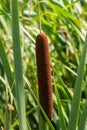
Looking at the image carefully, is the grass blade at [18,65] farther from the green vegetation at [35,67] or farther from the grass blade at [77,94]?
the grass blade at [77,94]

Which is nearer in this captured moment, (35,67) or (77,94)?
(77,94)

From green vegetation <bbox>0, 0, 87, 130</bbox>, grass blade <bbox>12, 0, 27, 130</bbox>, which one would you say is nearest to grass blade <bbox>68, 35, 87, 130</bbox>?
green vegetation <bbox>0, 0, 87, 130</bbox>

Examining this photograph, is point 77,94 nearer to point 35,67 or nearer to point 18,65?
point 18,65

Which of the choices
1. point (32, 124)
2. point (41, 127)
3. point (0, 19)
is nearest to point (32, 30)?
point (0, 19)

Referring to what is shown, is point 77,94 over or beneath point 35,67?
over

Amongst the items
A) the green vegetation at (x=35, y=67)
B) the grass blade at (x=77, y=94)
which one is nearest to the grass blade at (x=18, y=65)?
the green vegetation at (x=35, y=67)

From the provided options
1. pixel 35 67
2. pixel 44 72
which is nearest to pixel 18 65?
pixel 44 72
